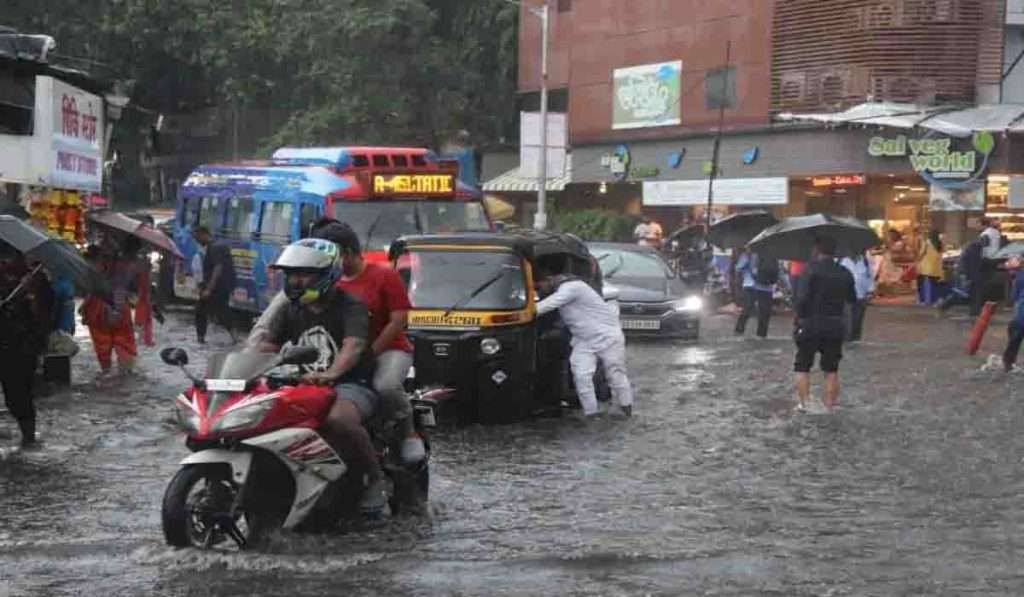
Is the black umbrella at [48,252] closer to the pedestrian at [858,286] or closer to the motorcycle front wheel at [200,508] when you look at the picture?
the motorcycle front wheel at [200,508]

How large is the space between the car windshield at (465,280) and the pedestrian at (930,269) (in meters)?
18.4

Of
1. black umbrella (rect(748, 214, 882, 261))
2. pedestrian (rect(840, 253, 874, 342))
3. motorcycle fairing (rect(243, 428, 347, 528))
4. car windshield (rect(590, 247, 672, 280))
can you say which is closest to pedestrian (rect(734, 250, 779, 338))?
pedestrian (rect(840, 253, 874, 342))

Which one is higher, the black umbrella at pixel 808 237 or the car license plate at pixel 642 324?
the black umbrella at pixel 808 237

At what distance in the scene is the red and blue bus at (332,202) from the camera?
74.4ft

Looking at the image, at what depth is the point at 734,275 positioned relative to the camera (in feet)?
93.0

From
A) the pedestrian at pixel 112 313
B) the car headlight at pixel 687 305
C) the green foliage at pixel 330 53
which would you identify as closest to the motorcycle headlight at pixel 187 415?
the pedestrian at pixel 112 313

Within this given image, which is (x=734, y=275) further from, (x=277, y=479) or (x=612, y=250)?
(x=277, y=479)

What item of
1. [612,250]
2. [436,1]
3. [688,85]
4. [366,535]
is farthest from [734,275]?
[436,1]

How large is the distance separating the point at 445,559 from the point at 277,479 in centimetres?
97

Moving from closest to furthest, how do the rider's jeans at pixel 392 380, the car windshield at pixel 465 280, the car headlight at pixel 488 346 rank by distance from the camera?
the rider's jeans at pixel 392 380 → the car headlight at pixel 488 346 → the car windshield at pixel 465 280

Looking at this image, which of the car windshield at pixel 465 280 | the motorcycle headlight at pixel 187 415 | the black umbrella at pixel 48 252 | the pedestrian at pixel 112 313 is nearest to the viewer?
the motorcycle headlight at pixel 187 415

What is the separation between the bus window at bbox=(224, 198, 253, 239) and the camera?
25.6m

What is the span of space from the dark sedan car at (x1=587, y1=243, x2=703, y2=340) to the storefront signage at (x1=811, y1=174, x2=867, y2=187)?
11559 mm

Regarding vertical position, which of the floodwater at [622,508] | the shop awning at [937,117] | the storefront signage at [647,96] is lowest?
the floodwater at [622,508]
